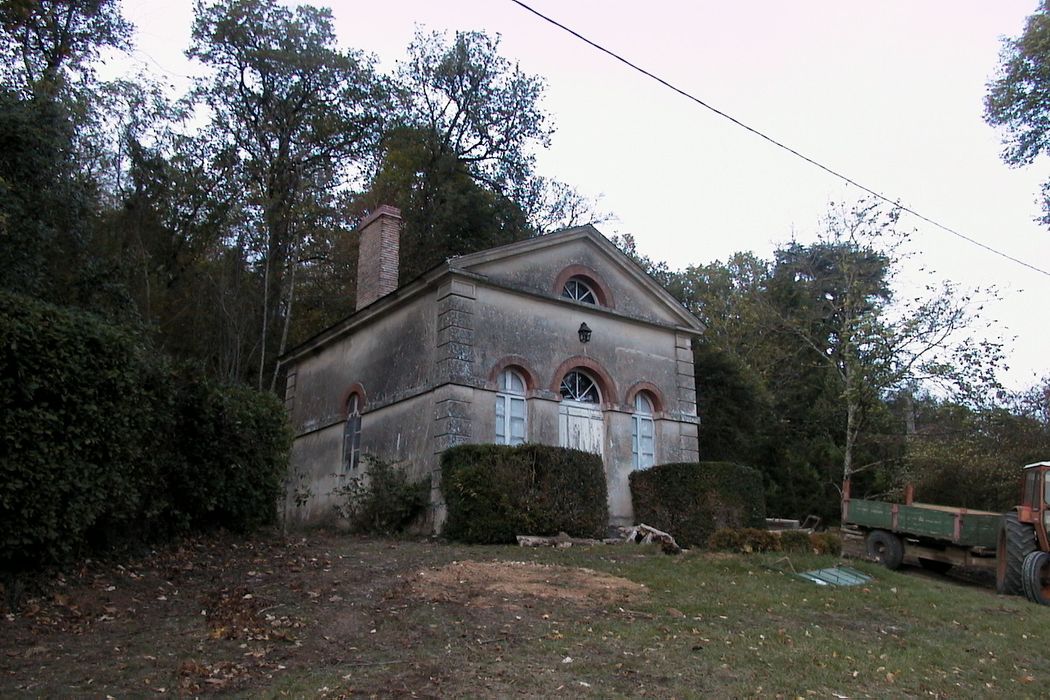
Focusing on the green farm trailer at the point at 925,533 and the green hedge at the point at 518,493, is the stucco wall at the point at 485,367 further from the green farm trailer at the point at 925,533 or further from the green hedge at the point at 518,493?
the green farm trailer at the point at 925,533

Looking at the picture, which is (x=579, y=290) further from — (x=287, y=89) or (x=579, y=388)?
(x=287, y=89)

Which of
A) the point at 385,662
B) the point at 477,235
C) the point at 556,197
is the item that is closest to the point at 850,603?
the point at 385,662

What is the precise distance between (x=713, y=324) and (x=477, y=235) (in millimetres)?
10904

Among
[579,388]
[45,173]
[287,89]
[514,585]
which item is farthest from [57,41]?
[514,585]

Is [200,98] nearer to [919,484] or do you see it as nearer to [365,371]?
[365,371]

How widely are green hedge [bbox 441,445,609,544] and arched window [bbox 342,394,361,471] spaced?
388 cm

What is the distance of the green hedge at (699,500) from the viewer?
15125 mm

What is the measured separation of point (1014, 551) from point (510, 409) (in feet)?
27.4

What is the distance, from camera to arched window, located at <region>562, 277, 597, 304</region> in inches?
676

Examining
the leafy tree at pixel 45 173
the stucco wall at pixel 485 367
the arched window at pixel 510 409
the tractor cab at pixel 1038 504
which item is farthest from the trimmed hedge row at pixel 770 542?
the leafy tree at pixel 45 173

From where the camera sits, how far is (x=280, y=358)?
20312mm

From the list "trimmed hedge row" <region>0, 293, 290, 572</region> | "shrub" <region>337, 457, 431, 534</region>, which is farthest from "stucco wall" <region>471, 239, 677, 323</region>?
"trimmed hedge row" <region>0, 293, 290, 572</region>

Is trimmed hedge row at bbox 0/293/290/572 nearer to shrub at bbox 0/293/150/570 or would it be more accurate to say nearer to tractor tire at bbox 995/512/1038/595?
shrub at bbox 0/293/150/570

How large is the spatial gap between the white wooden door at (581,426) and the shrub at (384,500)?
3001 mm
